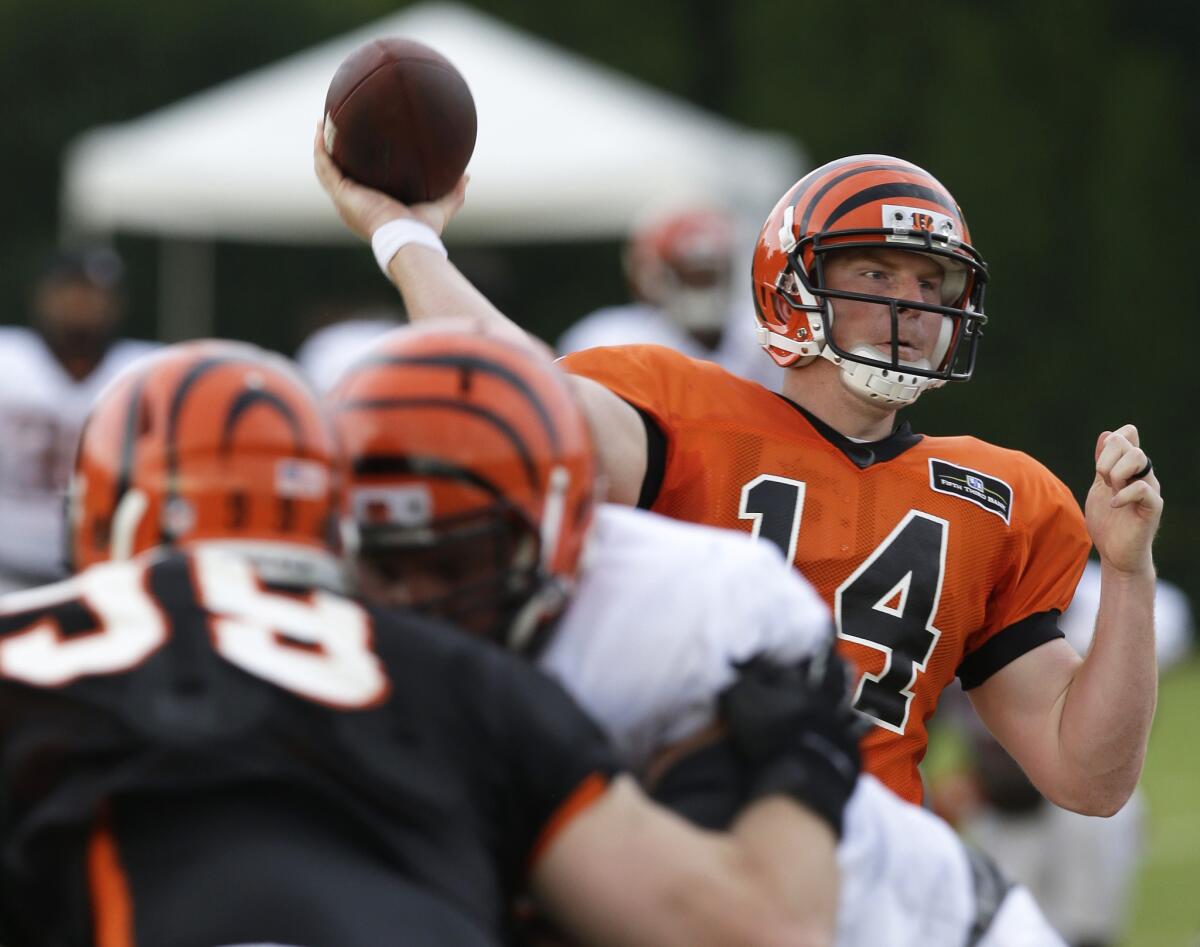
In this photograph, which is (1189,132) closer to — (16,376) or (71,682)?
(16,376)

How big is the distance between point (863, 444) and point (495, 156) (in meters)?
9.14

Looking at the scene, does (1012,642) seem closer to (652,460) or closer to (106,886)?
(652,460)

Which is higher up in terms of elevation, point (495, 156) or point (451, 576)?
point (495, 156)

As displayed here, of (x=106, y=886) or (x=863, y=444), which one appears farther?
(x=863, y=444)

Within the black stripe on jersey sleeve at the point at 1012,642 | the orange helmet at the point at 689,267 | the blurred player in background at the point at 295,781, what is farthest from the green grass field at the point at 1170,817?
the blurred player in background at the point at 295,781

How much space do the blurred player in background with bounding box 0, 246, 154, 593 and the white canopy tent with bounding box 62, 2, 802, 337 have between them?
4.77m

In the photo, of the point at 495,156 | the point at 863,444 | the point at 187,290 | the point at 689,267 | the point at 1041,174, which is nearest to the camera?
the point at 863,444

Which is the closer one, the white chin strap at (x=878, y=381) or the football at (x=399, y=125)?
the white chin strap at (x=878, y=381)

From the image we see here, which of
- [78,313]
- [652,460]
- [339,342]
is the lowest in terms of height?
[339,342]

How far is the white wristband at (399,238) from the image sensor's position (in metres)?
3.20

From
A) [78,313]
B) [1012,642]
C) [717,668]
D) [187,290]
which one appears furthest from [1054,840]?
[187,290]

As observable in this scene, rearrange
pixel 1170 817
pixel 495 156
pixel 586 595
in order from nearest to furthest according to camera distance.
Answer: pixel 586 595, pixel 1170 817, pixel 495 156

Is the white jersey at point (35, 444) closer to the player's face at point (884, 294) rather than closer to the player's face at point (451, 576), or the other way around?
the player's face at point (884, 294)

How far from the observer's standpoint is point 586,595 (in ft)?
7.58
